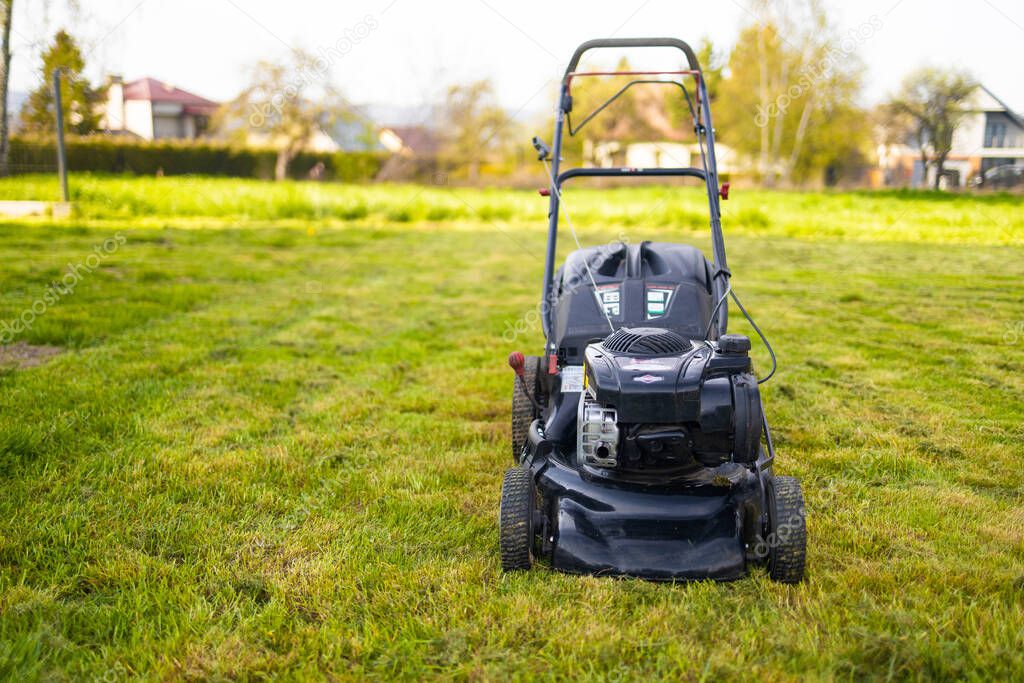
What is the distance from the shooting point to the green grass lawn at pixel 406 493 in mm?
2521

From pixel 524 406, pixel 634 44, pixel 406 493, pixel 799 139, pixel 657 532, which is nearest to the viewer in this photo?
pixel 657 532

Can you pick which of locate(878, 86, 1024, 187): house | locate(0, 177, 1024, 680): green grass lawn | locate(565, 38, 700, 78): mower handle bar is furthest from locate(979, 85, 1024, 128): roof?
locate(565, 38, 700, 78): mower handle bar

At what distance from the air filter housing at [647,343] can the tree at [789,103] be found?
20111 millimetres

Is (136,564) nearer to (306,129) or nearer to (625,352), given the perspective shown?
(625,352)

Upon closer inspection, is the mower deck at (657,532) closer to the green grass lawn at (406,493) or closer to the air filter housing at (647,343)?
the green grass lawn at (406,493)

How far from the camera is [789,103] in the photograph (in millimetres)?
26688

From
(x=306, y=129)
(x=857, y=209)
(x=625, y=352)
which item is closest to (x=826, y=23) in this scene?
(x=857, y=209)

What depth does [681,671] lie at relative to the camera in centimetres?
241

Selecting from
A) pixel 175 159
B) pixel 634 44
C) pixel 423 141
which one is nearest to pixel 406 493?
pixel 634 44

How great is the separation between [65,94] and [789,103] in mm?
20680

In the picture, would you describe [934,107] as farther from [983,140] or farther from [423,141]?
[423,141]

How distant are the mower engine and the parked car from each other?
12.1 metres

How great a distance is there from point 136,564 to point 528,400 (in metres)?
2.04

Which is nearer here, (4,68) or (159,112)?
(4,68)
